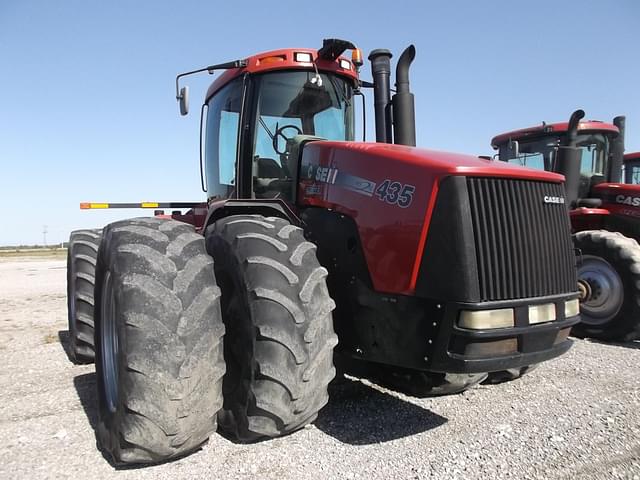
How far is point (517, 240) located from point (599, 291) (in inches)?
167

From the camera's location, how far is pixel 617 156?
25.8 feet

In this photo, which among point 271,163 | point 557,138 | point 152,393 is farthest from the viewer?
point 557,138

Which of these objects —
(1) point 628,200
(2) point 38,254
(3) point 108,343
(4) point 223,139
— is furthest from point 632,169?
(2) point 38,254

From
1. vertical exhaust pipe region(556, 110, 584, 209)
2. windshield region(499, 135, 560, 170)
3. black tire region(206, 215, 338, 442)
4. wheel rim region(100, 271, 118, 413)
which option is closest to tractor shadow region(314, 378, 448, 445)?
black tire region(206, 215, 338, 442)

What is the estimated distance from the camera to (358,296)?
9.65 ft

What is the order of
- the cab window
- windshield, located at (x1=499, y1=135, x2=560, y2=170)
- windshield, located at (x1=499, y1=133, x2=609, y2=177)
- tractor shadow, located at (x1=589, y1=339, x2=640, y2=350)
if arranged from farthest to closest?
windshield, located at (x1=499, y1=135, x2=560, y2=170) < windshield, located at (x1=499, y1=133, x2=609, y2=177) < tractor shadow, located at (x1=589, y1=339, x2=640, y2=350) < the cab window

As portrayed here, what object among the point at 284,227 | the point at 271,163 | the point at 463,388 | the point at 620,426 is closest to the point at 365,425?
the point at 463,388

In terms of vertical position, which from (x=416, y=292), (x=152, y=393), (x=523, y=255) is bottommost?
(x=152, y=393)

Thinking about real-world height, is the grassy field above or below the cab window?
below

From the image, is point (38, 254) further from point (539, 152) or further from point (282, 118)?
point (282, 118)

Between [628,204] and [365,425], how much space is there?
18.4 feet

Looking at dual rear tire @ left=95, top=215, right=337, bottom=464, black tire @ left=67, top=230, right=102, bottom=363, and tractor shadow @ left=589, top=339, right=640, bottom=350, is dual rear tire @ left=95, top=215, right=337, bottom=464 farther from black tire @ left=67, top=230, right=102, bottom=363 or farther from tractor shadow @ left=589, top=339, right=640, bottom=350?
tractor shadow @ left=589, top=339, right=640, bottom=350

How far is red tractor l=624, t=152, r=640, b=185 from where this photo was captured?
33.1ft

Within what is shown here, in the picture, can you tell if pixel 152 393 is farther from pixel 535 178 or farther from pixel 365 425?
pixel 535 178
